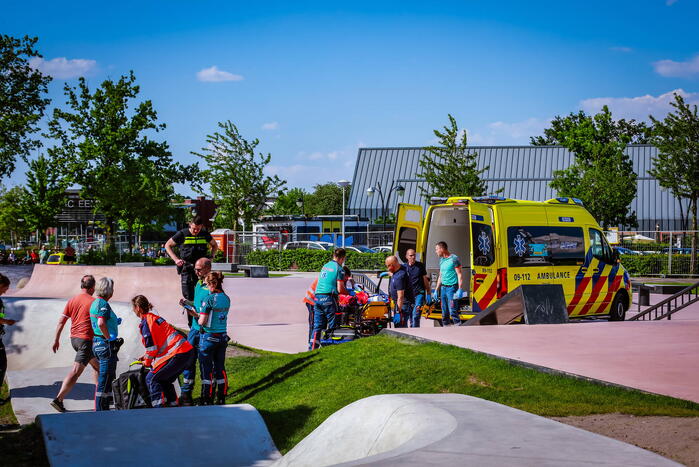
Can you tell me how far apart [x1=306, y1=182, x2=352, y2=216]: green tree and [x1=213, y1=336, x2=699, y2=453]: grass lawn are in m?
87.7

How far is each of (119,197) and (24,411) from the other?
33609 millimetres

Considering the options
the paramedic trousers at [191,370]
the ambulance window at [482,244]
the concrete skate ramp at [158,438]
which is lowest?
the concrete skate ramp at [158,438]

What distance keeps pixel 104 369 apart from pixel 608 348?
19.9 feet

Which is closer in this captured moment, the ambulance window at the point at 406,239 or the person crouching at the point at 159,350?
the person crouching at the point at 159,350

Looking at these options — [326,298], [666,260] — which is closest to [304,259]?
[666,260]

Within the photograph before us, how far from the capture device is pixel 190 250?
35.9 ft

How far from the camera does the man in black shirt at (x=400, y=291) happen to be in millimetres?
12273

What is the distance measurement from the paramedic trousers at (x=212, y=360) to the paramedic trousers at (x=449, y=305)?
498 cm

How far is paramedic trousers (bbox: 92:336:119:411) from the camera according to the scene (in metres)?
8.67

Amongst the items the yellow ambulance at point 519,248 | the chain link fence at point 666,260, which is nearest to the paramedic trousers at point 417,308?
the yellow ambulance at point 519,248

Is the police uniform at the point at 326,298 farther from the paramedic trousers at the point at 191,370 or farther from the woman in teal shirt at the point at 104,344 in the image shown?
the woman in teal shirt at the point at 104,344

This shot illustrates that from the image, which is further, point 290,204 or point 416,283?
point 290,204

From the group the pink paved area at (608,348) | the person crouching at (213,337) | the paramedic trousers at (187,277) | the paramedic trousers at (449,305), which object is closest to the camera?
A: the pink paved area at (608,348)

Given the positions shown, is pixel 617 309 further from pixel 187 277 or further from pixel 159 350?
pixel 159 350
